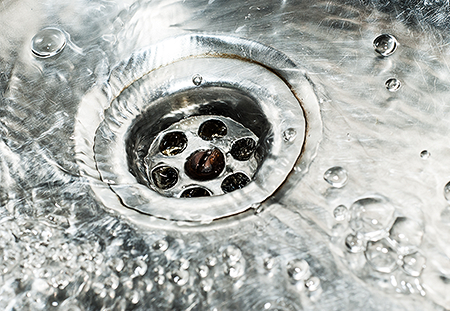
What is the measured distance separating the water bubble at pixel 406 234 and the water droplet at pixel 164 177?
0.34 m

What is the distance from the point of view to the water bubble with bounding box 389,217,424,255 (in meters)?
0.59

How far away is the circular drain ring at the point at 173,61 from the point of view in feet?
2.13

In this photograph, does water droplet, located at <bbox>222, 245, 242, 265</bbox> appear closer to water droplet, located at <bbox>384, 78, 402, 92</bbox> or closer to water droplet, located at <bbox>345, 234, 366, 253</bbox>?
water droplet, located at <bbox>345, 234, 366, 253</bbox>

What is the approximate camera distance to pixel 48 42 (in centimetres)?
85

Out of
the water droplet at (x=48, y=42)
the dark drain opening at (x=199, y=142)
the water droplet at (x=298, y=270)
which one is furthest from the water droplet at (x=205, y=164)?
the water droplet at (x=48, y=42)

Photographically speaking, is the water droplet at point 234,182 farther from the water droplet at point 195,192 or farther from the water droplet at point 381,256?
the water droplet at point 381,256

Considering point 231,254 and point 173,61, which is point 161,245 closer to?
point 231,254

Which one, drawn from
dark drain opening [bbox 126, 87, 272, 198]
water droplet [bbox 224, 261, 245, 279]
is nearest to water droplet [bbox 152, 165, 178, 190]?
dark drain opening [bbox 126, 87, 272, 198]

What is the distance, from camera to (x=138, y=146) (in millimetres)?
777

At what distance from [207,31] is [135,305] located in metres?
0.51

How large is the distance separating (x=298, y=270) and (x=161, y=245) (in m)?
0.18

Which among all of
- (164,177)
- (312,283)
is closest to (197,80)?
(164,177)

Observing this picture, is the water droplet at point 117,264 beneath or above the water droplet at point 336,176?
beneath

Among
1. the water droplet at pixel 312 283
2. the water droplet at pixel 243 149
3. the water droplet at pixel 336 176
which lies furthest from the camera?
the water droplet at pixel 243 149
